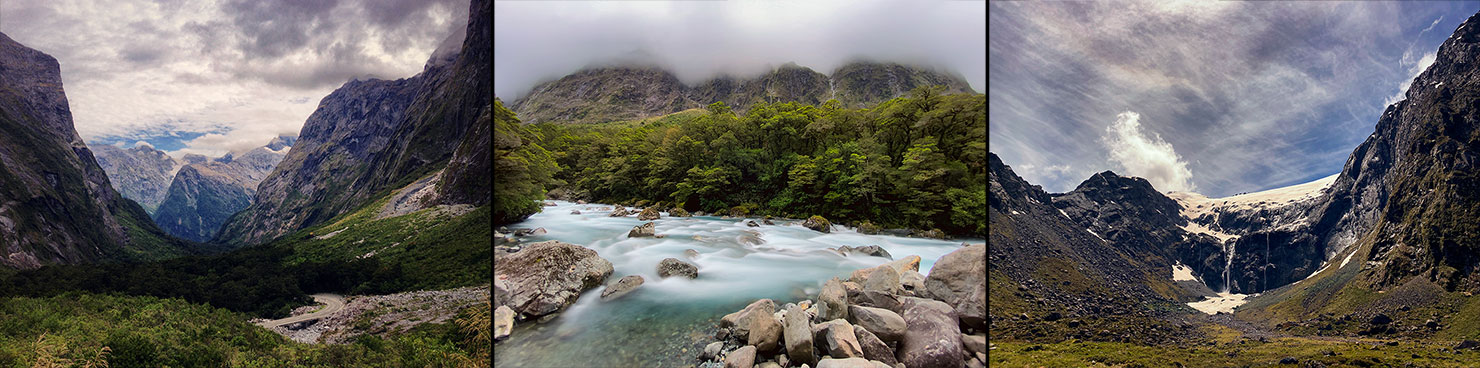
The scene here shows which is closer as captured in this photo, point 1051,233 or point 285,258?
point 285,258

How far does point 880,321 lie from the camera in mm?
2332

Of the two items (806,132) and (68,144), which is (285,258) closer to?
(68,144)

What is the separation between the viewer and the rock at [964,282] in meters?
2.59

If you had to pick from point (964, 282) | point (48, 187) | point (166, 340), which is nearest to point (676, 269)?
point (964, 282)

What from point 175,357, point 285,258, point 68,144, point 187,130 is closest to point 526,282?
point 175,357

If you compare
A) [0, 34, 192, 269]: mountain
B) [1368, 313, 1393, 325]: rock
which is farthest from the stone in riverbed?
[1368, 313, 1393, 325]: rock

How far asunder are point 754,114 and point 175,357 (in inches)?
265

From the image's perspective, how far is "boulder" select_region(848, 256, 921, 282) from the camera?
106 inches

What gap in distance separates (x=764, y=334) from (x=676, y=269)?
755mm

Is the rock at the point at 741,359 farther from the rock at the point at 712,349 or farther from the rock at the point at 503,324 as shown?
the rock at the point at 503,324

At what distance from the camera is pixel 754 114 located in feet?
12.2

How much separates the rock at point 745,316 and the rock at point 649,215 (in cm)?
115

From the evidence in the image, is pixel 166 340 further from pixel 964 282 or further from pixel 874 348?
pixel 964 282

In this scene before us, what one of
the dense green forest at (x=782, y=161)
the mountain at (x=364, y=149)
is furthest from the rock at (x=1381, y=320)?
the mountain at (x=364, y=149)
